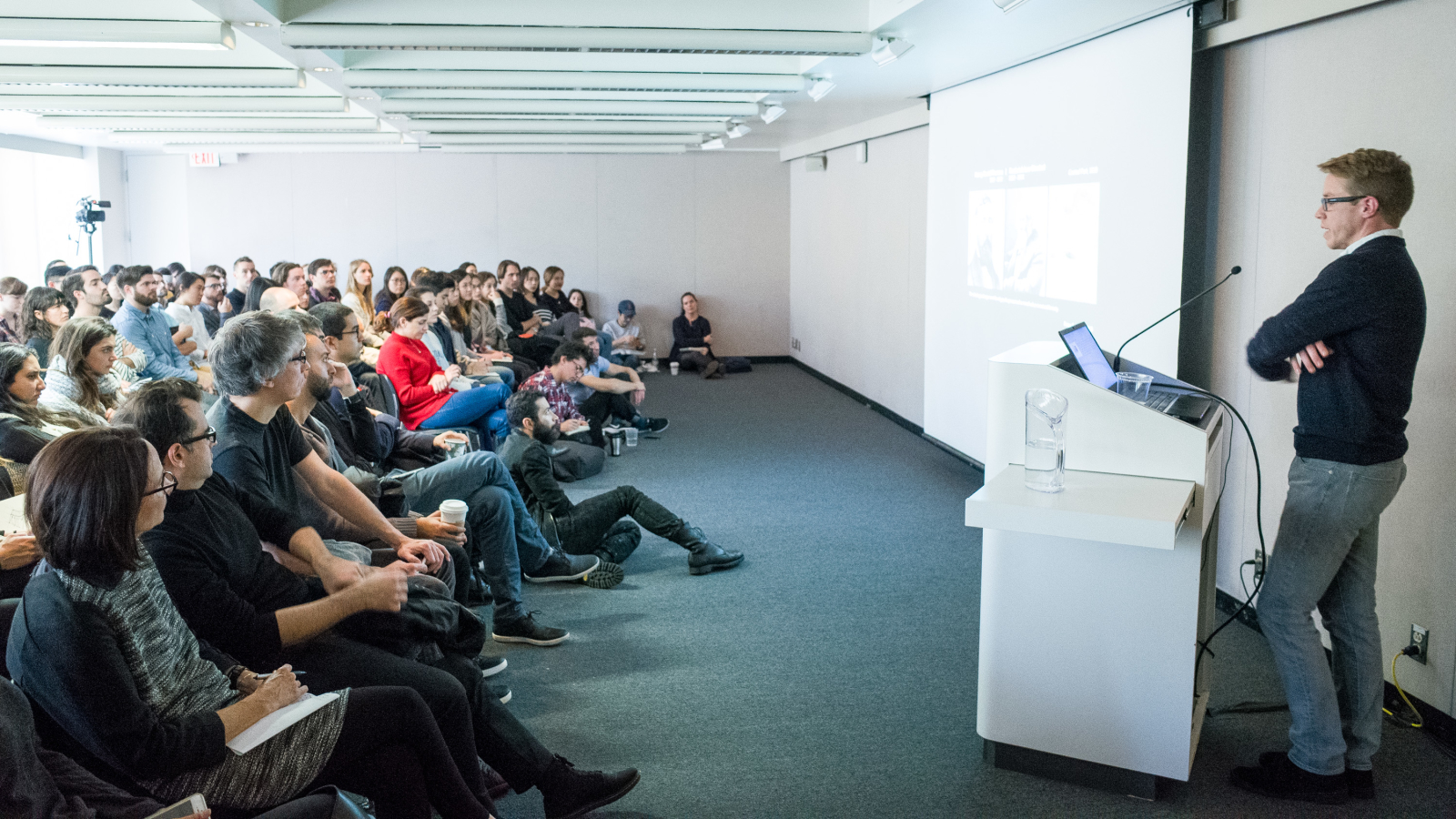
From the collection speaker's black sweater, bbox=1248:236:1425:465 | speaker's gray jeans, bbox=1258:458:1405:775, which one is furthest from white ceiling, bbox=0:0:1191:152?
speaker's gray jeans, bbox=1258:458:1405:775

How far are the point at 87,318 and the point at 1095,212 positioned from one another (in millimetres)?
4686

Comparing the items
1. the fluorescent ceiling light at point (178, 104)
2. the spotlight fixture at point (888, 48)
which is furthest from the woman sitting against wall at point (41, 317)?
the spotlight fixture at point (888, 48)

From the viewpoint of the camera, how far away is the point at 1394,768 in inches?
116

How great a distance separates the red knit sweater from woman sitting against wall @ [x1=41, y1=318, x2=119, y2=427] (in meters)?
1.48

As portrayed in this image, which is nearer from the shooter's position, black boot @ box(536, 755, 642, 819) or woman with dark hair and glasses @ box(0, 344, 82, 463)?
black boot @ box(536, 755, 642, 819)

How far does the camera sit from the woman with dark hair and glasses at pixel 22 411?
152 inches

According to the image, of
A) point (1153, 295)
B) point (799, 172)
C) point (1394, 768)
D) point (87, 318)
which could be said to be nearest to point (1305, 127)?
point (1153, 295)

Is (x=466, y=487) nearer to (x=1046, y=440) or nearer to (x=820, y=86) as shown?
(x=1046, y=440)

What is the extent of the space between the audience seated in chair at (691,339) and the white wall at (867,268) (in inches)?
45.6

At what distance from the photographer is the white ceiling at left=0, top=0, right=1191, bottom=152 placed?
4.76 meters

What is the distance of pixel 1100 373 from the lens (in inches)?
125

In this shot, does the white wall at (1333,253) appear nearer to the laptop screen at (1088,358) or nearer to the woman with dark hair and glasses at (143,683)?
the laptop screen at (1088,358)

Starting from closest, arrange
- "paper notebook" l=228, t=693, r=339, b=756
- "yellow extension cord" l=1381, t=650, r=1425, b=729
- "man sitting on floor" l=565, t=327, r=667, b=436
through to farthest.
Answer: "paper notebook" l=228, t=693, r=339, b=756, "yellow extension cord" l=1381, t=650, r=1425, b=729, "man sitting on floor" l=565, t=327, r=667, b=436

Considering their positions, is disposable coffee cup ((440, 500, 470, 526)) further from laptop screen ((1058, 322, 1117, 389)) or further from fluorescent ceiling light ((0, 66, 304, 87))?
fluorescent ceiling light ((0, 66, 304, 87))
